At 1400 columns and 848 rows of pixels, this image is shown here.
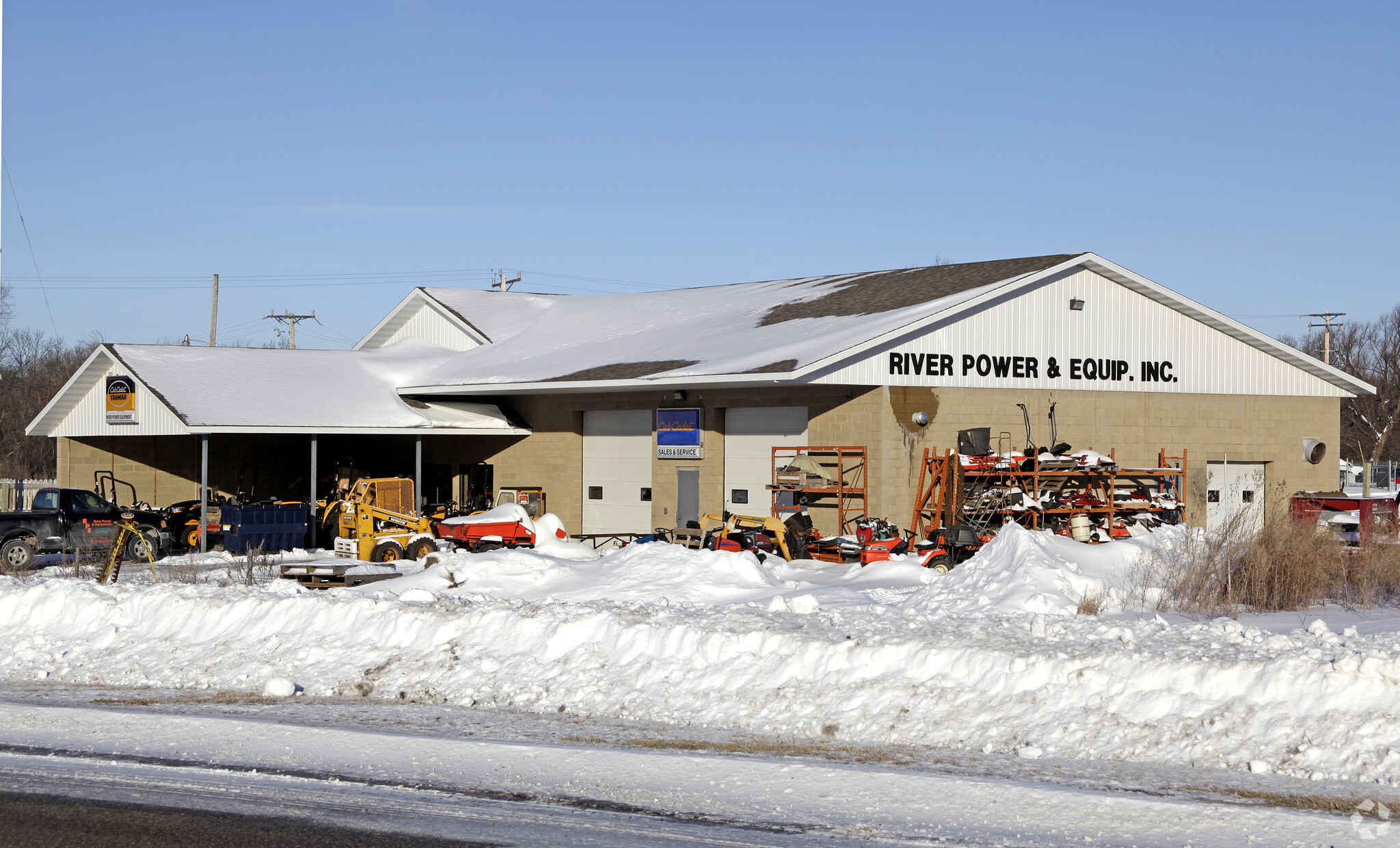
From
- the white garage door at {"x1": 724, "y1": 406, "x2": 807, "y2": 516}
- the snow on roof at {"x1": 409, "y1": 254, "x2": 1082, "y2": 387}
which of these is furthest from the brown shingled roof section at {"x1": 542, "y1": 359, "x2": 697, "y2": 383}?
the white garage door at {"x1": 724, "y1": 406, "x2": 807, "y2": 516}

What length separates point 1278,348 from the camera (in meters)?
29.2

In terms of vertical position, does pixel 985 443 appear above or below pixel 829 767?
above

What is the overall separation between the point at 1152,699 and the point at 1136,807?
7.97 ft

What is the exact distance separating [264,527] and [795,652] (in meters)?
17.6

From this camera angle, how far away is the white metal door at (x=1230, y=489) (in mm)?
28750

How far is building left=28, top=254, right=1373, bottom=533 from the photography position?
2486 cm

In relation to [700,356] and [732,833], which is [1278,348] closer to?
[700,356]

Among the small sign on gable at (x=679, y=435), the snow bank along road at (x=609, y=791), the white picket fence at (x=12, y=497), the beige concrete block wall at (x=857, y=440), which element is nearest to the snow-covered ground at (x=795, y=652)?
the snow bank along road at (x=609, y=791)

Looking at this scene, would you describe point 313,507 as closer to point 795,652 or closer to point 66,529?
point 66,529

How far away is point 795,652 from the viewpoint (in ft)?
39.6

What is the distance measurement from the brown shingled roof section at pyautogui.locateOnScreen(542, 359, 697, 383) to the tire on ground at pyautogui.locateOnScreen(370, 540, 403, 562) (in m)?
5.18

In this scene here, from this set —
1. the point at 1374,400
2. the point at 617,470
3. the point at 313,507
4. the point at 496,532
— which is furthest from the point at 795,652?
the point at 1374,400

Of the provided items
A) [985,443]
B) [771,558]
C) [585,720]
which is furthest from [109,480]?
[585,720]

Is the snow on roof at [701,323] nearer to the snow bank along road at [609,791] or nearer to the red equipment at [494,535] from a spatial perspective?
the red equipment at [494,535]
